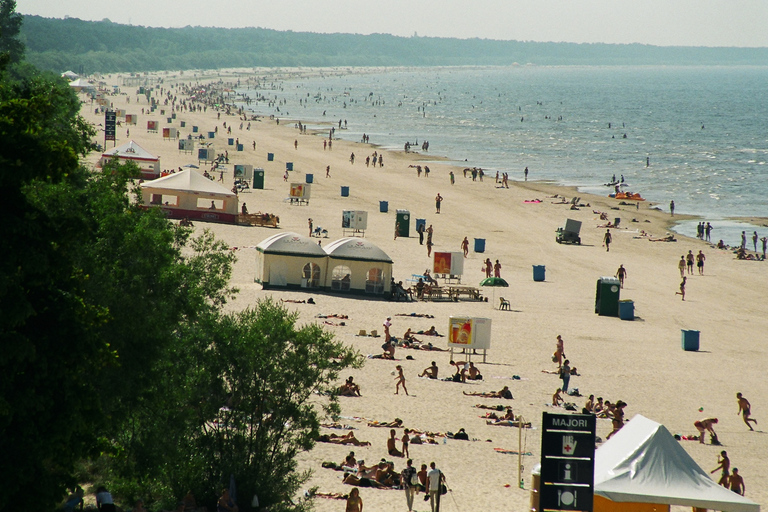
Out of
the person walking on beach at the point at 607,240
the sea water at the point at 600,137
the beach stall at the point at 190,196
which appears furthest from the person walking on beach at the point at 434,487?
the sea water at the point at 600,137

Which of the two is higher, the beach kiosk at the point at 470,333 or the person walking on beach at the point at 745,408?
the beach kiosk at the point at 470,333

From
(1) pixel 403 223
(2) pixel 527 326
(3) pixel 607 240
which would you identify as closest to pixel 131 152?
(1) pixel 403 223

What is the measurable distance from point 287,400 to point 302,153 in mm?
57616

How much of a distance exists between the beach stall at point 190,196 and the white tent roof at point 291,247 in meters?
10.1

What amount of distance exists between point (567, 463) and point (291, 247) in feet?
64.3

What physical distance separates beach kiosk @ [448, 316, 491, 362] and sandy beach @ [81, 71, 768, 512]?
670 millimetres

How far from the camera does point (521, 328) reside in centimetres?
2550

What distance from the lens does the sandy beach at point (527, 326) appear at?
15.8 metres

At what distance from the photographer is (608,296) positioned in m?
27.9

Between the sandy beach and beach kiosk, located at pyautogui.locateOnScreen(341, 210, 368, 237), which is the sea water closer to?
the sandy beach

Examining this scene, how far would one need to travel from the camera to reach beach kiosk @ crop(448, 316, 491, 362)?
21188mm

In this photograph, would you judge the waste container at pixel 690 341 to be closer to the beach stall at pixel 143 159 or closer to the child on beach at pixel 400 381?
the child on beach at pixel 400 381

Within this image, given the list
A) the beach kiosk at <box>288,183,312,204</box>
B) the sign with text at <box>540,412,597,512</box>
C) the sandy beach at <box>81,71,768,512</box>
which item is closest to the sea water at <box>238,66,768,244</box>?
the sandy beach at <box>81,71,768,512</box>

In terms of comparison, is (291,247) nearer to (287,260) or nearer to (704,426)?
(287,260)
